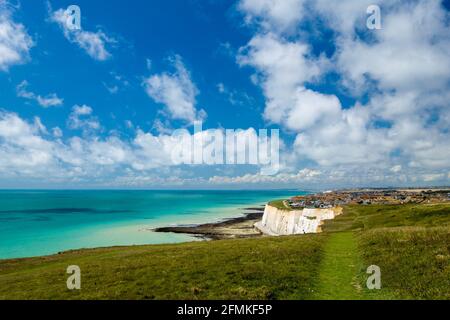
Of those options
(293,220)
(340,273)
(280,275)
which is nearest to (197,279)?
(280,275)

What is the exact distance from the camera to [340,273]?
1941 cm

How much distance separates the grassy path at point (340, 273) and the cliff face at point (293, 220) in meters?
48.2

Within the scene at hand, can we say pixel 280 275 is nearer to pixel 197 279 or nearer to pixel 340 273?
pixel 340 273

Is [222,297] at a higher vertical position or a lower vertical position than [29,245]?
higher

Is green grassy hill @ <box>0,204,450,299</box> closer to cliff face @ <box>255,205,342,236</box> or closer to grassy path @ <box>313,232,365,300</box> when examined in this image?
grassy path @ <box>313,232,365,300</box>

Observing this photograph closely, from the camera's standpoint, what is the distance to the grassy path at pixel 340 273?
15.5 m

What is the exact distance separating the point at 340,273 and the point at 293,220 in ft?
277

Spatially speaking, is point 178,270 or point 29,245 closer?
point 178,270

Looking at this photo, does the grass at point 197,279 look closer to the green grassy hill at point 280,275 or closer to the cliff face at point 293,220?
the green grassy hill at point 280,275

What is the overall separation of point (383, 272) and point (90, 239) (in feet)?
290

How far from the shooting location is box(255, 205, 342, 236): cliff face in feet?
283
